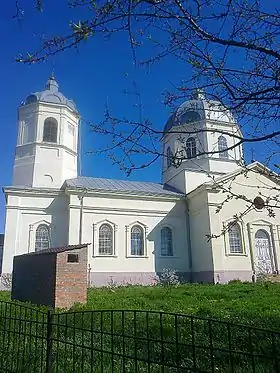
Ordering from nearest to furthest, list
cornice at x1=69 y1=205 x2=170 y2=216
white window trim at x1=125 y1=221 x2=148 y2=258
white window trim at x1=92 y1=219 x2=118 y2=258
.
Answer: white window trim at x1=92 y1=219 x2=118 y2=258 → cornice at x1=69 y1=205 x2=170 y2=216 → white window trim at x1=125 y1=221 x2=148 y2=258

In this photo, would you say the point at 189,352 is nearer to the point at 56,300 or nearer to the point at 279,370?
the point at 279,370

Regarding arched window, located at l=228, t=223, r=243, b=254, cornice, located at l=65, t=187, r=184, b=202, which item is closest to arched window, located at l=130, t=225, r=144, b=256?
cornice, located at l=65, t=187, r=184, b=202

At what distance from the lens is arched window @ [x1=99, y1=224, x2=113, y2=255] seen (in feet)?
68.7

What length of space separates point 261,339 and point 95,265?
52.1 ft

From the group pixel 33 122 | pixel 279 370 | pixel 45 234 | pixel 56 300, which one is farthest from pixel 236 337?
pixel 33 122

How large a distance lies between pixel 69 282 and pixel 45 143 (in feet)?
46.8

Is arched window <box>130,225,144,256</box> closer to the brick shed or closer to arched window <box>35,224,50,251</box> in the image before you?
arched window <box>35,224,50,251</box>

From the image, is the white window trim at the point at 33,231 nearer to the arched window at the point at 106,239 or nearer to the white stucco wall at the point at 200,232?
the arched window at the point at 106,239

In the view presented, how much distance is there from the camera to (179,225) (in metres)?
22.7

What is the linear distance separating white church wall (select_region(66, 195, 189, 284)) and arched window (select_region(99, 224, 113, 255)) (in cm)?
29

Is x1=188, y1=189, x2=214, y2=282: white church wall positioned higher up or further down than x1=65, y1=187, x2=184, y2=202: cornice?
further down

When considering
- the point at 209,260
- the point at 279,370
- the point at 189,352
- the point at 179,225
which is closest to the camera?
the point at 279,370

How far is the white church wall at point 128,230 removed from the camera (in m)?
20.3

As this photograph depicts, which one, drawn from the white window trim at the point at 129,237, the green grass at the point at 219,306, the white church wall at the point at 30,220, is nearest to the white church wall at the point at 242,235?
the white window trim at the point at 129,237
